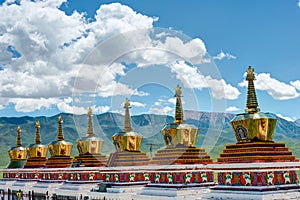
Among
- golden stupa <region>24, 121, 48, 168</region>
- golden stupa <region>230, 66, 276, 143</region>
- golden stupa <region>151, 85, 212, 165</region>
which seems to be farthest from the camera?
golden stupa <region>24, 121, 48, 168</region>

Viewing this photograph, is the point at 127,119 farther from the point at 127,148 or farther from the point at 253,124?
the point at 253,124

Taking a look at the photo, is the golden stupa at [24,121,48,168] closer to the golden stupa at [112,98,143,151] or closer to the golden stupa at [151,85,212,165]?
the golden stupa at [112,98,143,151]

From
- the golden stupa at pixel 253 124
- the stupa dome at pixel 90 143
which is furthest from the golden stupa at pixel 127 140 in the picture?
the golden stupa at pixel 253 124

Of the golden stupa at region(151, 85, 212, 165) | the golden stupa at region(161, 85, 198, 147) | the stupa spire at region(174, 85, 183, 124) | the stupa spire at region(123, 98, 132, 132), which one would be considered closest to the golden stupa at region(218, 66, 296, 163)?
the golden stupa at region(151, 85, 212, 165)

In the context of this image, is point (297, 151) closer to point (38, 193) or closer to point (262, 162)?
point (38, 193)

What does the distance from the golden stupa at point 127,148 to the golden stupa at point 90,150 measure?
10.6 feet

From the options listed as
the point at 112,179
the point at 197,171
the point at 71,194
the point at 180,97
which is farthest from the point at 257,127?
the point at 71,194

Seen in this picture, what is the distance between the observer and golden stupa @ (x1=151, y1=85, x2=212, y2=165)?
79.0 feet

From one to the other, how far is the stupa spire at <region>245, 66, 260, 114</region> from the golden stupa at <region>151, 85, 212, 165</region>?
16.3ft

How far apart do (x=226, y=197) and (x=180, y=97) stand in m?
9.12

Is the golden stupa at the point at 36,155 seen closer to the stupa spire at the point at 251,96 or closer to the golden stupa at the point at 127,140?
the golden stupa at the point at 127,140

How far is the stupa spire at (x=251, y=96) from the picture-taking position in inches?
812

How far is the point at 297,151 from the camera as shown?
12256 cm

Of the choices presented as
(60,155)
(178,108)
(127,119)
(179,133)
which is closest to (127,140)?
(127,119)
